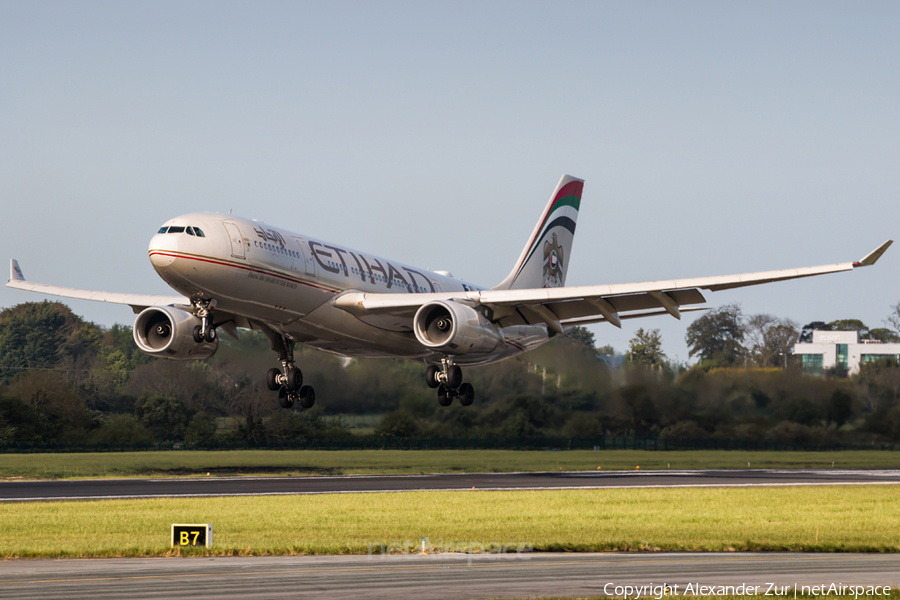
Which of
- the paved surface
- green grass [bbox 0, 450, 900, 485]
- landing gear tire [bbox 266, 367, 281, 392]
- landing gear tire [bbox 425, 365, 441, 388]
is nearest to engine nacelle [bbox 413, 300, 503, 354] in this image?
landing gear tire [bbox 425, 365, 441, 388]

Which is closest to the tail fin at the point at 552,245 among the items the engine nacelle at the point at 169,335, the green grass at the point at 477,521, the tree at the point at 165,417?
the green grass at the point at 477,521

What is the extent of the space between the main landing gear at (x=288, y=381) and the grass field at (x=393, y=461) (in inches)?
616

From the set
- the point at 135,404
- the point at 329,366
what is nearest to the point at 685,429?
the point at 329,366

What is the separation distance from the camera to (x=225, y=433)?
72750 mm

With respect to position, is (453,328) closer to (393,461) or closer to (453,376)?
(453,376)

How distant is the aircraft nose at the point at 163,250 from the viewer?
32.7 metres

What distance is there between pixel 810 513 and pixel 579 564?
19097 millimetres

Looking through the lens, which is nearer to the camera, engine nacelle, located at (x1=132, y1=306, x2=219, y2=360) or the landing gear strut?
the landing gear strut

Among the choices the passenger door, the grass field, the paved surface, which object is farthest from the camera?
the grass field

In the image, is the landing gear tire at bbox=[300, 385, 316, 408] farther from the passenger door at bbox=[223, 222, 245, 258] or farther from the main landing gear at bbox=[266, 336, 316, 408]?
the passenger door at bbox=[223, 222, 245, 258]

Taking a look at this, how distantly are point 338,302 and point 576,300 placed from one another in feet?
30.5

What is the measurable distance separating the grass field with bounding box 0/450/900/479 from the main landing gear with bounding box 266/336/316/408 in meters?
15.6

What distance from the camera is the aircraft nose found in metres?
32.7

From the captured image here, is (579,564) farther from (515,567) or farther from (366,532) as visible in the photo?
(366,532)
